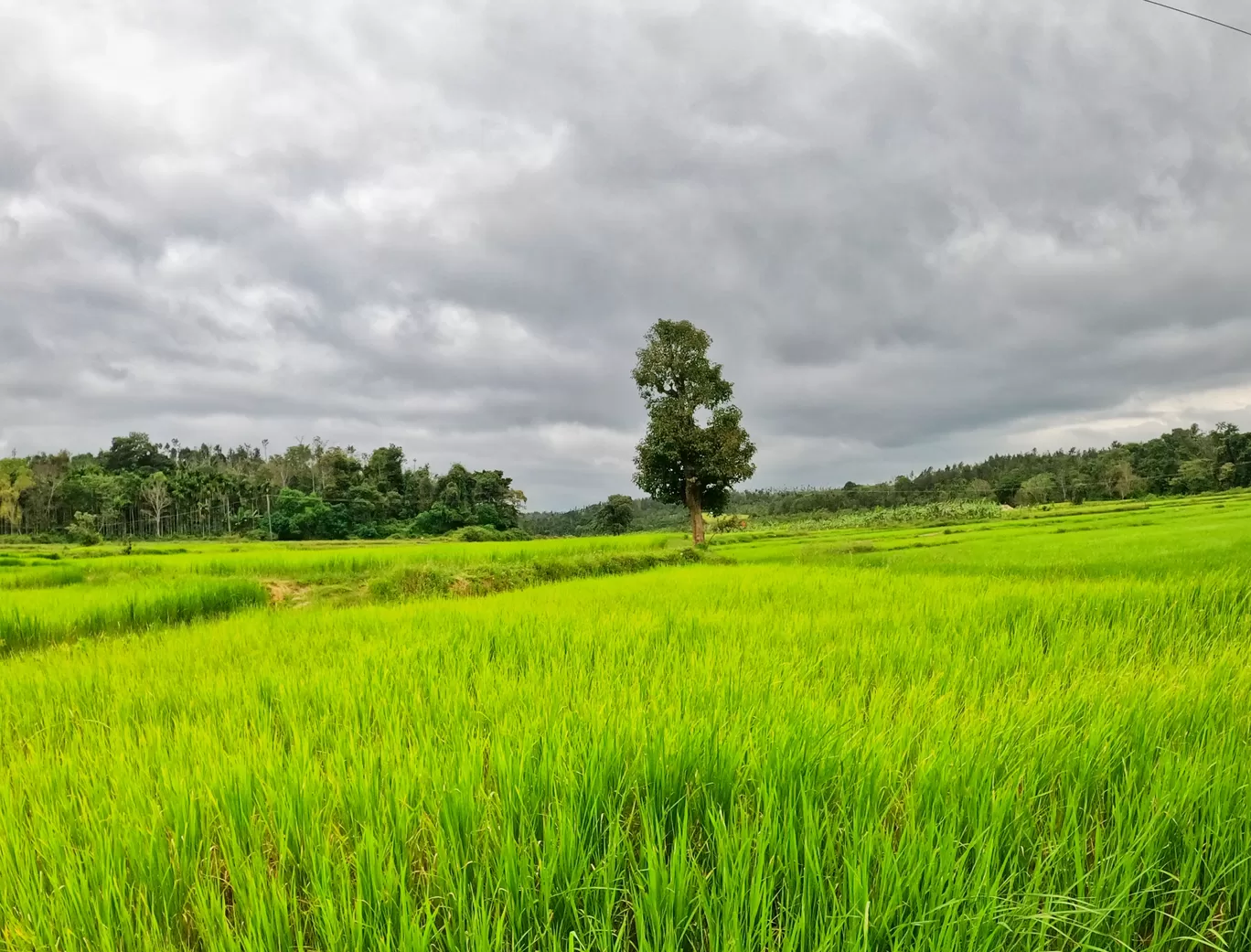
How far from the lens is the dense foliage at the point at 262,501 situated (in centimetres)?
6156

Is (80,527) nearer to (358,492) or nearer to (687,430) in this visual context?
(358,492)

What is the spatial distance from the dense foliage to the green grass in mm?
63336

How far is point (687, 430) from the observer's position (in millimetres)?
23484

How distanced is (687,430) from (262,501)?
7475cm

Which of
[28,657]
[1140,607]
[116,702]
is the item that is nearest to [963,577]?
[1140,607]

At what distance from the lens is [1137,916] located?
130cm

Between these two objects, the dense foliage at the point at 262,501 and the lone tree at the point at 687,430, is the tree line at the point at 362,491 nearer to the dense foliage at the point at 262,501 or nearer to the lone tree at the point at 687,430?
the dense foliage at the point at 262,501

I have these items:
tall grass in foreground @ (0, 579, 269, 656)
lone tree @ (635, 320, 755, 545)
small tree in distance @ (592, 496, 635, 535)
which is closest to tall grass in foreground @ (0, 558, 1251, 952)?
tall grass in foreground @ (0, 579, 269, 656)

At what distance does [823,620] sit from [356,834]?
465 cm

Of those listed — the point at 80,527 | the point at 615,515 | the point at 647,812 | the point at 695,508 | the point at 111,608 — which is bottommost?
the point at 615,515

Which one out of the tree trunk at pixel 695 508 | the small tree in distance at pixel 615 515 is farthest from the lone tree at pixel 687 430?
the small tree in distance at pixel 615 515

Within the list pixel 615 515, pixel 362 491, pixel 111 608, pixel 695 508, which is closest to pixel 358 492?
pixel 362 491

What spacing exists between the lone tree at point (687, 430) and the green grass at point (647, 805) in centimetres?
1953

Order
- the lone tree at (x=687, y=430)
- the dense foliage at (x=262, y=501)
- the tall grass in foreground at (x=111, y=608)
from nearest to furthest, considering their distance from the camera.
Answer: the tall grass in foreground at (x=111, y=608), the lone tree at (x=687, y=430), the dense foliage at (x=262, y=501)
